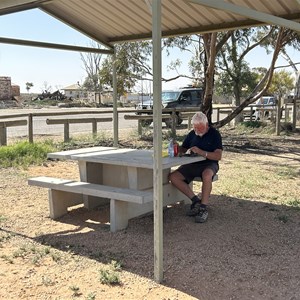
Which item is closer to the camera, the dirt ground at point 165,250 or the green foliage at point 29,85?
the dirt ground at point 165,250

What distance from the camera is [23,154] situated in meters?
9.39

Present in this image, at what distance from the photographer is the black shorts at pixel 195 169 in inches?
206

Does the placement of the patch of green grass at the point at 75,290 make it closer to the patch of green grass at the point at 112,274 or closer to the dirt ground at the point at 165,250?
the dirt ground at the point at 165,250

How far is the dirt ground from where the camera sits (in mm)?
3389

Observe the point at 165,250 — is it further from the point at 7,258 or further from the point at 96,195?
the point at 7,258

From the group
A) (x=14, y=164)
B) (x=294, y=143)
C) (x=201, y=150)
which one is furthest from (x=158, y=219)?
(x=294, y=143)

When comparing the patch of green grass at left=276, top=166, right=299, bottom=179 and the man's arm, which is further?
the patch of green grass at left=276, top=166, right=299, bottom=179

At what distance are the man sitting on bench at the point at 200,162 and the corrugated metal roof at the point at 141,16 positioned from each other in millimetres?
1604

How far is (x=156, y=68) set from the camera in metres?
3.37

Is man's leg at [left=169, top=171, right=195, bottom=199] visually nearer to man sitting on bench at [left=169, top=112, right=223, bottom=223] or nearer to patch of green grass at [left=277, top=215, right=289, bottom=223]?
man sitting on bench at [left=169, top=112, right=223, bottom=223]

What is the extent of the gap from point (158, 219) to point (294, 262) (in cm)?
142

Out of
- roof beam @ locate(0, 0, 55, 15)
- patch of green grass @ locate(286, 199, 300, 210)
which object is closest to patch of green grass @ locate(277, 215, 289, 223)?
patch of green grass @ locate(286, 199, 300, 210)

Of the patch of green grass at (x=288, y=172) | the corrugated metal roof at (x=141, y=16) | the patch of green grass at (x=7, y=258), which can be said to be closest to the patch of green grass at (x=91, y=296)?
the patch of green grass at (x=7, y=258)

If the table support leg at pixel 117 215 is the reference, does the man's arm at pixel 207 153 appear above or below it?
above
